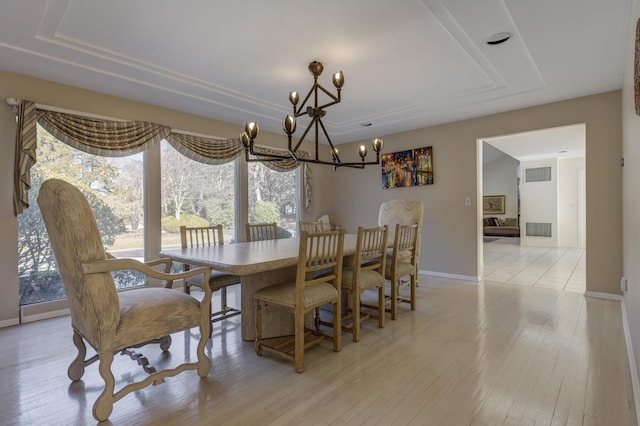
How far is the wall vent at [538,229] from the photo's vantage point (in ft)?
27.5

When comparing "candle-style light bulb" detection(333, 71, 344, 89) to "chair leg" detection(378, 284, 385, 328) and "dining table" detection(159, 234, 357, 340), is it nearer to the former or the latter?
"dining table" detection(159, 234, 357, 340)

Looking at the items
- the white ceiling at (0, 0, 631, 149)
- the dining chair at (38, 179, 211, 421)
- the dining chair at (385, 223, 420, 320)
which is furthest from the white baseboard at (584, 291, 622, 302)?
the dining chair at (38, 179, 211, 421)

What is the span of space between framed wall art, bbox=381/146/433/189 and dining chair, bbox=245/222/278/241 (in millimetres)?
2469

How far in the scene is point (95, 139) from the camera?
3328 mm

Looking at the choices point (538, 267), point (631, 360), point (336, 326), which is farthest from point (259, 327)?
point (538, 267)

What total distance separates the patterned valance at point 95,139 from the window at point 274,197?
72 centimetres

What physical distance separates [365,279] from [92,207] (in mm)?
3154

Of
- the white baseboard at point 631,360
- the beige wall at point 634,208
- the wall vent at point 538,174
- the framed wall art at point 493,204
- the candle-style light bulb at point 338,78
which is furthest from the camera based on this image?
the framed wall art at point 493,204

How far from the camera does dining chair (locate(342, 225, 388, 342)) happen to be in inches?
99.5

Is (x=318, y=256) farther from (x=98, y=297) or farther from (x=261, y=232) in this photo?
(x=261, y=232)

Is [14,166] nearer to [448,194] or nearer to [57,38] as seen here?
[57,38]

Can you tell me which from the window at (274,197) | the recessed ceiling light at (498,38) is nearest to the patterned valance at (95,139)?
the window at (274,197)

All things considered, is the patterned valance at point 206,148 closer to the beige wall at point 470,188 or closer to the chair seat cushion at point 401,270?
the beige wall at point 470,188

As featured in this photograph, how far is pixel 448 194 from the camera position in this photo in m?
4.81
